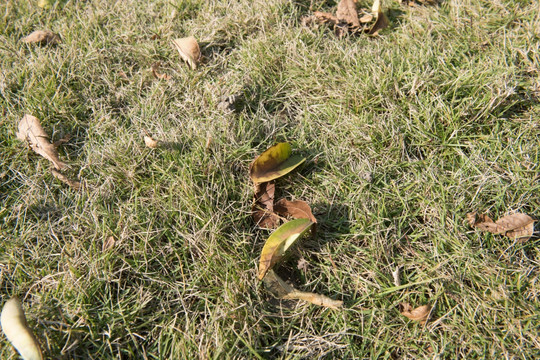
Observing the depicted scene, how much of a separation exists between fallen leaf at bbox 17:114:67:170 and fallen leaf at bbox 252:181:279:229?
994 mm

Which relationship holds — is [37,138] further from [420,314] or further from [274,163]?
[420,314]

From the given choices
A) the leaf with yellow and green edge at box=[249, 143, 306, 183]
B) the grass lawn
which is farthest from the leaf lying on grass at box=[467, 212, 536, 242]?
the leaf with yellow and green edge at box=[249, 143, 306, 183]

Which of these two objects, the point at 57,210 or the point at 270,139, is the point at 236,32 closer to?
the point at 270,139

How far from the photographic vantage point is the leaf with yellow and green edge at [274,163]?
192 centimetres

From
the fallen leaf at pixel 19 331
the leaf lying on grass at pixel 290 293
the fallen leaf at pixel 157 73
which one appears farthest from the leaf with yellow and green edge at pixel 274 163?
the fallen leaf at pixel 19 331

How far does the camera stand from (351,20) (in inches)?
105

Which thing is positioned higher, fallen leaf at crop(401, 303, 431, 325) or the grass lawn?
the grass lawn

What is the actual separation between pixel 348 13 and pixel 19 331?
8.07 ft

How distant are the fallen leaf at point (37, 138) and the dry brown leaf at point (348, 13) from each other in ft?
6.15

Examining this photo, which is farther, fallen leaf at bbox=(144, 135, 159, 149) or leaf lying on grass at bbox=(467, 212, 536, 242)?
fallen leaf at bbox=(144, 135, 159, 149)

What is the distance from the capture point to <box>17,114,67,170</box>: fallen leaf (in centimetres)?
211

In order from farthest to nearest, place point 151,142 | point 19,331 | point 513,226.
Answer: point 151,142
point 513,226
point 19,331

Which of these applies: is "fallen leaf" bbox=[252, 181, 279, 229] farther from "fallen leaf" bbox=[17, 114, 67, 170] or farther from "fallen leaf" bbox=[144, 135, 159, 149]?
"fallen leaf" bbox=[17, 114, 67, 170]

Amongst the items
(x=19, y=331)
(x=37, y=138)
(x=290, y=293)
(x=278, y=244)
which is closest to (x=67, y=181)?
(x=37, y=138)
